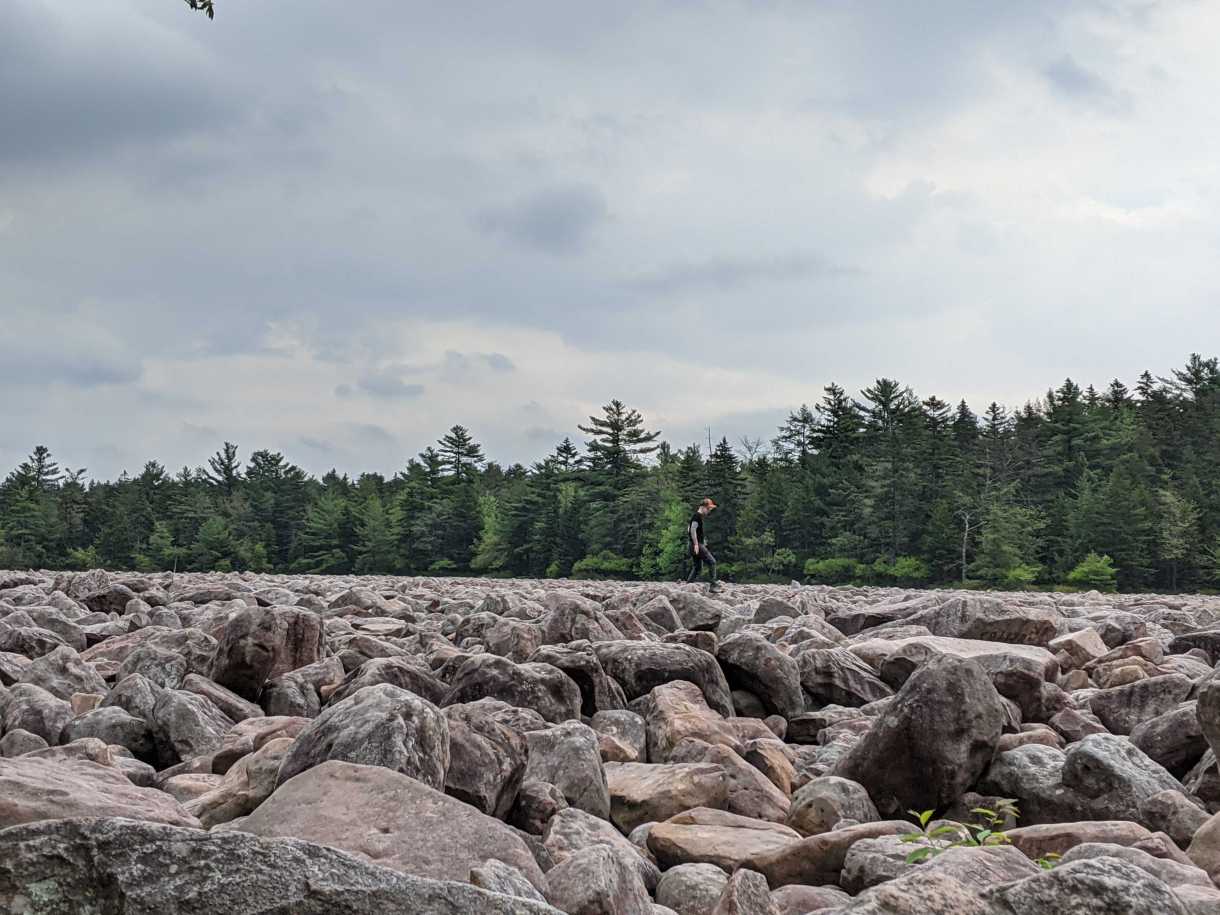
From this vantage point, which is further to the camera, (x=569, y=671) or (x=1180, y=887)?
(x=569, y=671)

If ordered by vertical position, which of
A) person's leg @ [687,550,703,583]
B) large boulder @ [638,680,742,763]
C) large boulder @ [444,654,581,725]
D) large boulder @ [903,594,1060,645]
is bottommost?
large boulder @ [638,680,742,763]

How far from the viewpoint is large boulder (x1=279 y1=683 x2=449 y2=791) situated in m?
3.68

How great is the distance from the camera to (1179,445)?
235 ft

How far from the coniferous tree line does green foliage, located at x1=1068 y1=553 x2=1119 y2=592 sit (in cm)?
15

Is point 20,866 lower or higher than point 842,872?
higher

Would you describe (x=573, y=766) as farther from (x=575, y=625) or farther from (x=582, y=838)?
(x=575, y=625)

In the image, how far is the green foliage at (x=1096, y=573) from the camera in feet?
196

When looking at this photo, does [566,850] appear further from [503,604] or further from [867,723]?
[503,604]

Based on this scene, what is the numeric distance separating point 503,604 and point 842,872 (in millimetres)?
7266

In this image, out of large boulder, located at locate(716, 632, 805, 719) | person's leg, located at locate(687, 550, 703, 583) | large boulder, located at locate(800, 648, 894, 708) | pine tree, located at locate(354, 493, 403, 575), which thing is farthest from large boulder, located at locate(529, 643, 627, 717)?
pine tree, located at locate(354, 493, 403, 575)

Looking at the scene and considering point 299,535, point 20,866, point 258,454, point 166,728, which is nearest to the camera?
point 20,866

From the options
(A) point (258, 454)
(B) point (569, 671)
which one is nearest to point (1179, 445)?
(B) point (569, 671)

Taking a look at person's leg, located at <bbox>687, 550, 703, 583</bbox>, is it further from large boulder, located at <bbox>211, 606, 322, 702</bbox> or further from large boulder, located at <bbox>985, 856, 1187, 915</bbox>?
large boulder, located at <bbox>985, 856, 1187, 915</bbox>

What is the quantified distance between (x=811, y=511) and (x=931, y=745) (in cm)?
6836
